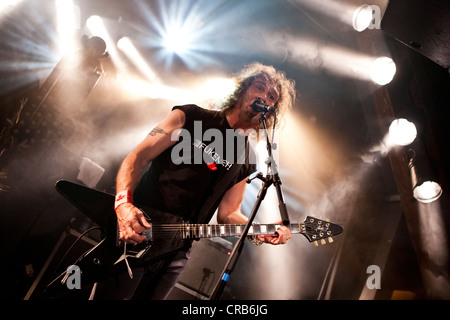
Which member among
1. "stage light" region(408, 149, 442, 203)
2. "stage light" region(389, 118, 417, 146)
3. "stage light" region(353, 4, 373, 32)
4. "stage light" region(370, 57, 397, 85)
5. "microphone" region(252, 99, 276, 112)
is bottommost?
"microphone" region(252, 99, 276, 112)

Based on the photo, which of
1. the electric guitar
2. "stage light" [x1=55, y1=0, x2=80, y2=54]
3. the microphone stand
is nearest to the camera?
the microphone stand

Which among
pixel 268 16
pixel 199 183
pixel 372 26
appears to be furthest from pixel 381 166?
pixel 199 183

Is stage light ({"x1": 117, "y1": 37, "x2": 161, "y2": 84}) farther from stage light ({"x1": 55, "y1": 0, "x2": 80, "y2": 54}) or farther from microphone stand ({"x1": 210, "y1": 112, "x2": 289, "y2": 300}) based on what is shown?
microphone stand ({"x1": 210, "y1": 112, "x2": 289, "y2": 300})

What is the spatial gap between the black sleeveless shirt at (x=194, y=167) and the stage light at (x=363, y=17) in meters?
2.80

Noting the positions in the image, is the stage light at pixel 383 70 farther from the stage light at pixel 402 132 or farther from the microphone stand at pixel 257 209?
the microphone stand at pixel 257 209

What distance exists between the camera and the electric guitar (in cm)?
189

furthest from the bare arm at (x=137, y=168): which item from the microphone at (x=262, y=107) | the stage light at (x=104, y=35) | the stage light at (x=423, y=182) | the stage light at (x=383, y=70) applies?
the stage light at (x=104, y=35)

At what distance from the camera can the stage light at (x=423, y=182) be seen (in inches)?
144

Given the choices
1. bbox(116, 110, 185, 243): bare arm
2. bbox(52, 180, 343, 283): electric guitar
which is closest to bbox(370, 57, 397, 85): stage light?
bbox(116, 110, 185, 243): bare arm

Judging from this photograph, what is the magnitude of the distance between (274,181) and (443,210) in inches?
135

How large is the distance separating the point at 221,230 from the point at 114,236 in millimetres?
912

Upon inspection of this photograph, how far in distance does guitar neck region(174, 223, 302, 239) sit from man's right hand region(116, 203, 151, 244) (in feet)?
1.35

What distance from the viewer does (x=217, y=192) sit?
8.20 ft

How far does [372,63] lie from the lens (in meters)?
4.27
